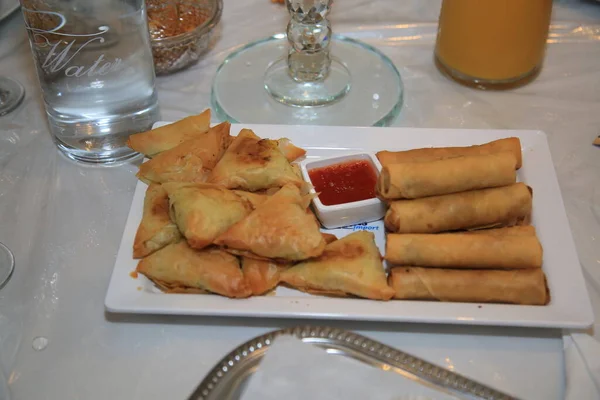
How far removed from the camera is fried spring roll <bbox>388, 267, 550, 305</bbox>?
1.12m

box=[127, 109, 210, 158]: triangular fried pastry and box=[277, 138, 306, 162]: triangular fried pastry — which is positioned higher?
box=[127, 109, 210, 158]: triangular fried pastry

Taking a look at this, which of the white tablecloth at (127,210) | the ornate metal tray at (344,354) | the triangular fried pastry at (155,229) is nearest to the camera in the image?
the ornate metal tray at (344,354)

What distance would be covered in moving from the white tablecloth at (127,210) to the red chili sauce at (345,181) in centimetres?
32

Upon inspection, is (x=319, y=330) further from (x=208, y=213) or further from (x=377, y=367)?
(x=208, y=213)

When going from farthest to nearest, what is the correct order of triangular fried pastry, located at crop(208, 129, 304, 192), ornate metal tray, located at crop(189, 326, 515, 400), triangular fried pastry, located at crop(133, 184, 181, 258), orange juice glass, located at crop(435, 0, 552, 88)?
orange juice glass, located at crop(435, 0, 552, 88)
triangular fried pastry, located at crop(208, 129, 304, 192)
triangular fried pastry, located at crop(133, 184, 181, 258)
ornate metal tray, located at crop(189, 326, 515, 400)

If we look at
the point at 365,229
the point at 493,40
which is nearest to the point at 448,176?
the point at 365,229

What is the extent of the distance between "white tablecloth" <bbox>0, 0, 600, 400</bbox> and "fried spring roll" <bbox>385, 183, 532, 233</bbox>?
0.21 m

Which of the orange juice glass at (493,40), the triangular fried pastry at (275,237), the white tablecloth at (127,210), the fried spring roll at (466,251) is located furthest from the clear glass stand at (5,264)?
the orange juice glass at (493,40)

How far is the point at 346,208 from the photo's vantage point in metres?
1.29

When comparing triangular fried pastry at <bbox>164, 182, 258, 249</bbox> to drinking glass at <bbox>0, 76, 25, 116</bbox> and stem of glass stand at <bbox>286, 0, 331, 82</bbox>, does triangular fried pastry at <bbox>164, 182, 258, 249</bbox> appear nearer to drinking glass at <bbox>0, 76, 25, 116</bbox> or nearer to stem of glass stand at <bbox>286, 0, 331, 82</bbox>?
stem of glass stand at <bbox>286, 0, 331, 82</bbox>

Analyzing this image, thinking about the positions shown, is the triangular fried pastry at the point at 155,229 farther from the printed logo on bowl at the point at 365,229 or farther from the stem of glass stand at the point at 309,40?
the stem of glass stand at the point at 309,40

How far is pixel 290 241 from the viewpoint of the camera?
1.15m

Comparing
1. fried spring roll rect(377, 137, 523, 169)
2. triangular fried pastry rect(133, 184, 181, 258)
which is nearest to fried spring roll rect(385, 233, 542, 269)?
fried spring roll rect(377, 137, 523, 169)

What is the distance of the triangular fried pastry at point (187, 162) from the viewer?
4.42 ft
